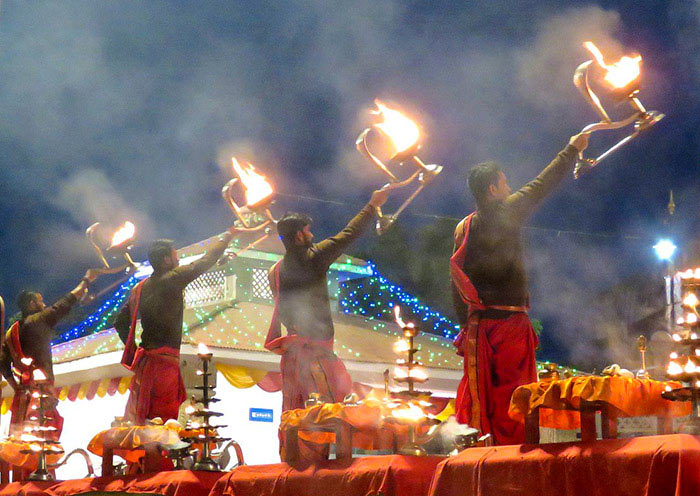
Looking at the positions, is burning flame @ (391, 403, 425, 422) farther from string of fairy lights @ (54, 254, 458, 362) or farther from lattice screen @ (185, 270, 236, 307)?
lattice screen @ (185, 270, 236, 307)

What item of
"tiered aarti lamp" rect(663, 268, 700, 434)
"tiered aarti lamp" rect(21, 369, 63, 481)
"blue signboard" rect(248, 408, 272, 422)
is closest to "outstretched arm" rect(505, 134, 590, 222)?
"tiered aarti lamp" rect(663, 268, 700, 434)

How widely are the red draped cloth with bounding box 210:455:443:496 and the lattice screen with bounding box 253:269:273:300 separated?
775cm

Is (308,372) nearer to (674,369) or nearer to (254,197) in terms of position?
(254,197)

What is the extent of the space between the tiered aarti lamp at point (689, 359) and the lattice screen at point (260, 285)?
9307 mm

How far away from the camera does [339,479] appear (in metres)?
4.23

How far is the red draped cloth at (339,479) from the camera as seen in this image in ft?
13.1

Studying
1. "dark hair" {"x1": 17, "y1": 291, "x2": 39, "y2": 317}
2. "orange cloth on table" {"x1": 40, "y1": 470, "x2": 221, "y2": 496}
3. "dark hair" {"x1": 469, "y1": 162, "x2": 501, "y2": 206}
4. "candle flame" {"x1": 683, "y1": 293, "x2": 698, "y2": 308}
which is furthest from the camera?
"dark hair" {"x1": 17, "y1": 291, "x2": 39, "y2": 317}

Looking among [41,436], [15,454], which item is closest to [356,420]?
[41,436]

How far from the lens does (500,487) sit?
3.55 metres

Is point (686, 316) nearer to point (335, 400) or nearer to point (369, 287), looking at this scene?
point (335, 400)

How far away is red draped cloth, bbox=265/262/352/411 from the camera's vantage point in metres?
5.34

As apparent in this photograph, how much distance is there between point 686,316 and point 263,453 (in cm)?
846

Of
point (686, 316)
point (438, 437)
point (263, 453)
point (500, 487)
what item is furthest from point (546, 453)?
point (263, 453)

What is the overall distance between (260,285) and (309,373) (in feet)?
24.0
